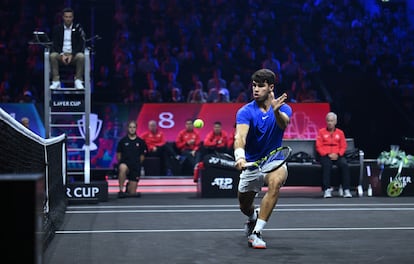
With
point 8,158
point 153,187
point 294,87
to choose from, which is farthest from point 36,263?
point 294,87

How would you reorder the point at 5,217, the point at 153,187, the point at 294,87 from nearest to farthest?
the point at 5,217 < the point at 153,187 < the point at 294,87

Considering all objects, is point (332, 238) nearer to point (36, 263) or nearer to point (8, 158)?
point (8, 158)

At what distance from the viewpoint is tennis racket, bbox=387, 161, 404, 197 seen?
14047 millimetres

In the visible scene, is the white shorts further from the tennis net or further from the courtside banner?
the courtside banner

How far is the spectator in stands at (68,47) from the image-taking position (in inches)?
498

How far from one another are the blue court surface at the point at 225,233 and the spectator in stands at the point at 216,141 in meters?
3.09

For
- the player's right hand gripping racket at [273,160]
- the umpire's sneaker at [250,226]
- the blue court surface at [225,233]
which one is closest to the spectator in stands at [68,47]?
the blue court surface at [225,233]

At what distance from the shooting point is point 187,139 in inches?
639

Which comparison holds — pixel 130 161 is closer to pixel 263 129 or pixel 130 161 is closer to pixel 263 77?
pixel 263 129

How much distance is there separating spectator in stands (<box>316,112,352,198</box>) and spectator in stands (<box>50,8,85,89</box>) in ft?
16.7

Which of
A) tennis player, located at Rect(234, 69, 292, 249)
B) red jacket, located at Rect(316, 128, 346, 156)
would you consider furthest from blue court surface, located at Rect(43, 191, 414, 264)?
red jacket, located at Rect(316, 128, 346, 156)

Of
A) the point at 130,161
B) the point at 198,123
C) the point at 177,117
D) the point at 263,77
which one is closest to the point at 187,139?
the point at 198,123

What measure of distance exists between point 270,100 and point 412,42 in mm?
15707

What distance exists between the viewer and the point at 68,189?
12516mm
